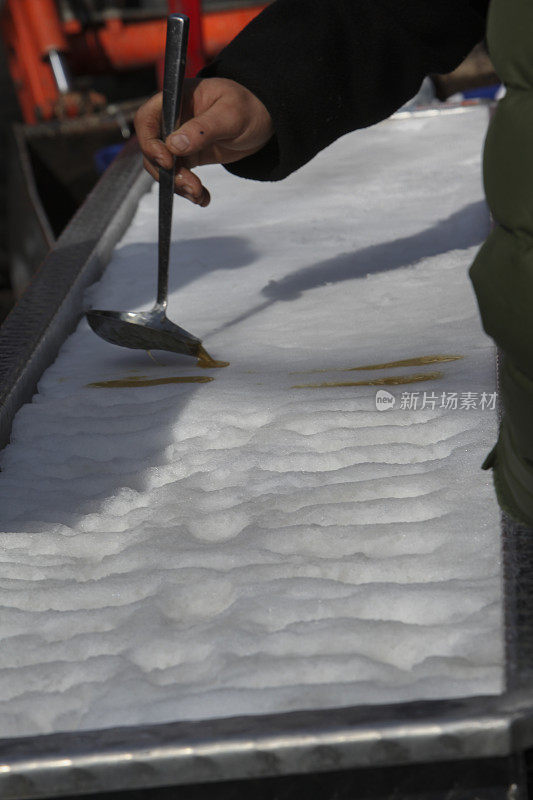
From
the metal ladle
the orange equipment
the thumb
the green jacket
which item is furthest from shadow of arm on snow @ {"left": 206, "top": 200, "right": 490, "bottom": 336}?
the orange equipment

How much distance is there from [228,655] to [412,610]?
9.6 inches

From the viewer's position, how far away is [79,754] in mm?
1036

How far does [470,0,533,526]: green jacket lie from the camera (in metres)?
1.02

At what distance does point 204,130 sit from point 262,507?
801 millimetres

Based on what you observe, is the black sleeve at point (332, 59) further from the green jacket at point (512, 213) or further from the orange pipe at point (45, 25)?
the orange pipe at point (45, 25)

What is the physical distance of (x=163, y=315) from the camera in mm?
2213

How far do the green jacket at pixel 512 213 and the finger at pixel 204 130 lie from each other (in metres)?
0.91

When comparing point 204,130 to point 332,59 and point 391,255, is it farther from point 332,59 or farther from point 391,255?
point 391,255

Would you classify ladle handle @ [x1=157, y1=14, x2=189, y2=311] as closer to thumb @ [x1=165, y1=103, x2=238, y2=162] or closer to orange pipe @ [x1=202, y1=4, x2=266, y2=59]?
thumb @ [x1=165, y1=103, x2=238, y2=162]

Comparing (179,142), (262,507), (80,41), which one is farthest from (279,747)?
(80,41)

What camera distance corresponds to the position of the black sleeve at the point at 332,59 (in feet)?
6.45

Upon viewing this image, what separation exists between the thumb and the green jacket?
0.91m

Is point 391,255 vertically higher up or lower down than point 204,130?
lower down

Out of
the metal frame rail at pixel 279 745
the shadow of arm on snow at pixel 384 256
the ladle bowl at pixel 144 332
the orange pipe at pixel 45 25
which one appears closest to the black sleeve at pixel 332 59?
the ladle bowl at pixel 144 332
